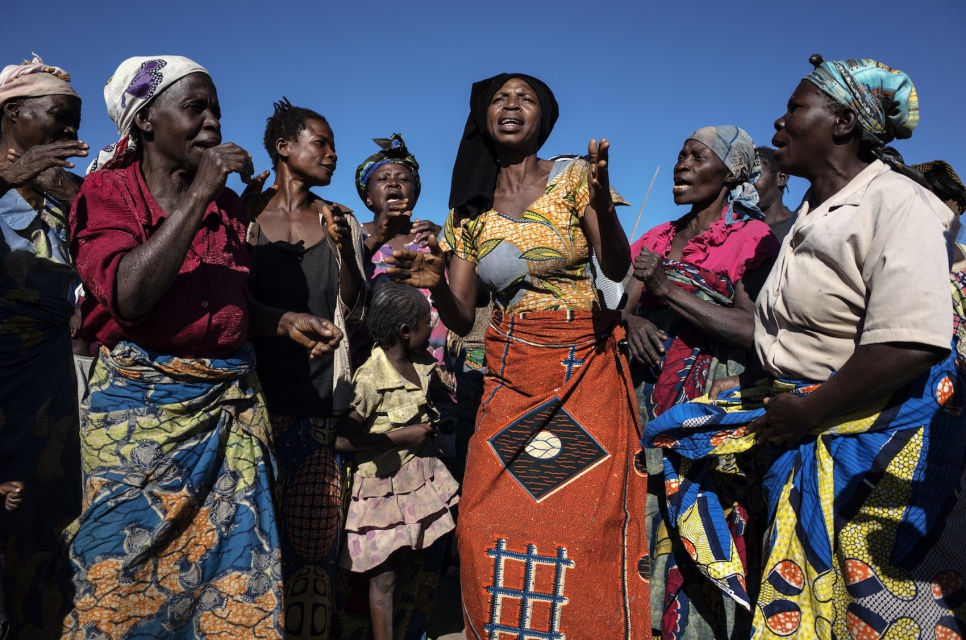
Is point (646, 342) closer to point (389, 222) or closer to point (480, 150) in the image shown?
point (480, 150)

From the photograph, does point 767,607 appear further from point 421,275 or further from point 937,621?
point 421,275

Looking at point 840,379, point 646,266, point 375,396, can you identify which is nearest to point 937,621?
point 840,379

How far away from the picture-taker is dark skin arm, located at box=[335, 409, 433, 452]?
4.30 meters

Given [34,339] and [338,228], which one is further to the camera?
[338,228]

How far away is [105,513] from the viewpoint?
9.71 feet

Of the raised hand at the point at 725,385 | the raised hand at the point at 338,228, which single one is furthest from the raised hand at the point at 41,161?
the raised hand at the point at 725,385

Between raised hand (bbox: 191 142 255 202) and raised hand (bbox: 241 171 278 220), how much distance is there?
3.64ft

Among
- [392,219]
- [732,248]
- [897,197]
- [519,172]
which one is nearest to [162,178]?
[392,219]

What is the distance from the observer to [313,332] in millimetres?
3350

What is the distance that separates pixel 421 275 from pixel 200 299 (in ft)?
3.01

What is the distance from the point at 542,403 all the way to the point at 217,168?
1742 mm

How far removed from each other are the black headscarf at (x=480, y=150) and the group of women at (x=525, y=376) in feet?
0.05

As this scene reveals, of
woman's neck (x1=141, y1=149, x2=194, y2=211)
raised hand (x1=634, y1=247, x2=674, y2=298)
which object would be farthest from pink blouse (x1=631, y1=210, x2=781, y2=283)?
woman's neck (x1=141, y1=149, x2=194, y2=211)

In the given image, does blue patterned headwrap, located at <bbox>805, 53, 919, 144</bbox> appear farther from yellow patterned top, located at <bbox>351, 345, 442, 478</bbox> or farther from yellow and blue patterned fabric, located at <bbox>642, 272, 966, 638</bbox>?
yellow patterned top, located at <bbox>351, 345, 442, 478</bbox>
